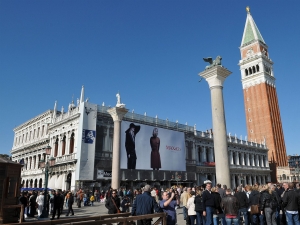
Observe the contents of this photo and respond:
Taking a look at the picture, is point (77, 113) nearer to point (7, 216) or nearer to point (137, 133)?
point (137, 133)

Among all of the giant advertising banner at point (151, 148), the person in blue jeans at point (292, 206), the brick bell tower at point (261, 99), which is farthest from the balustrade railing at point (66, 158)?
the brick bell tower at point (261, 99)

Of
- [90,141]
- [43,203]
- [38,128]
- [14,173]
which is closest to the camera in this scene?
[14,173]

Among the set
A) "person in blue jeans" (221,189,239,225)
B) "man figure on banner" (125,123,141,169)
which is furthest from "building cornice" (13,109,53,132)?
"person in blue jeans" (221,189,239,225)

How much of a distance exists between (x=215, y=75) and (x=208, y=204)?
728 cm

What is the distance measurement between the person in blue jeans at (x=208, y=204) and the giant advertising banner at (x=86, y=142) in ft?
78.7

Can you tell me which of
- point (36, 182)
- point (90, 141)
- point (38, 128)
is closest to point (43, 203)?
point (90, 141)

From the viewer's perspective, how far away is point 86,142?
102 feet

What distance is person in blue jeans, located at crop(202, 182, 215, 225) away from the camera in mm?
7895

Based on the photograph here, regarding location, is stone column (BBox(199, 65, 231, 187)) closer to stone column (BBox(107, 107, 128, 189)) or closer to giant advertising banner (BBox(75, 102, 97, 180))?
stone column (BBox(107, 107, 128, 189))

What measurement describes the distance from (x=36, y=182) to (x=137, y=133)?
16.8 m

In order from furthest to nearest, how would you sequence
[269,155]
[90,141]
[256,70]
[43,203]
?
[256,70], [269,155], [90,141], [43,203]

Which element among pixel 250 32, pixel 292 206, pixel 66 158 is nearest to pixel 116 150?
pixel 66 158

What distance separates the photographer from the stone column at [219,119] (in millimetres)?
12312

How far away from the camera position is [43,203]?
51.5ft
